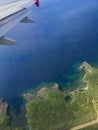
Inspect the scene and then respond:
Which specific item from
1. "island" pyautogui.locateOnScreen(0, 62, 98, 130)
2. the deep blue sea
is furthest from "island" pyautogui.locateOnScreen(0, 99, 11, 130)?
the deep blue sea

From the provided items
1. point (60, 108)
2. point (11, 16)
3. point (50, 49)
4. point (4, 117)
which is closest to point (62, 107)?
point (60, 108)

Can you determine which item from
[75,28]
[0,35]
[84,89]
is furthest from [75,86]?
[0,35]

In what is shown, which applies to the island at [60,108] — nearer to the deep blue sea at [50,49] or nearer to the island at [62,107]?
the island at [62,107]

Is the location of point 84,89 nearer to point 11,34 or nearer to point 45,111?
point 45,111

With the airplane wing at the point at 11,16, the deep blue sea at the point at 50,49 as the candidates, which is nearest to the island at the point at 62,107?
the deep blue sea at the point at 50,49

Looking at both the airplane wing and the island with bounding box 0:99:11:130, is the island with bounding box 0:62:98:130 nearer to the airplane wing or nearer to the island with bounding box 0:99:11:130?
the island with bounding box 0:99:11:130
